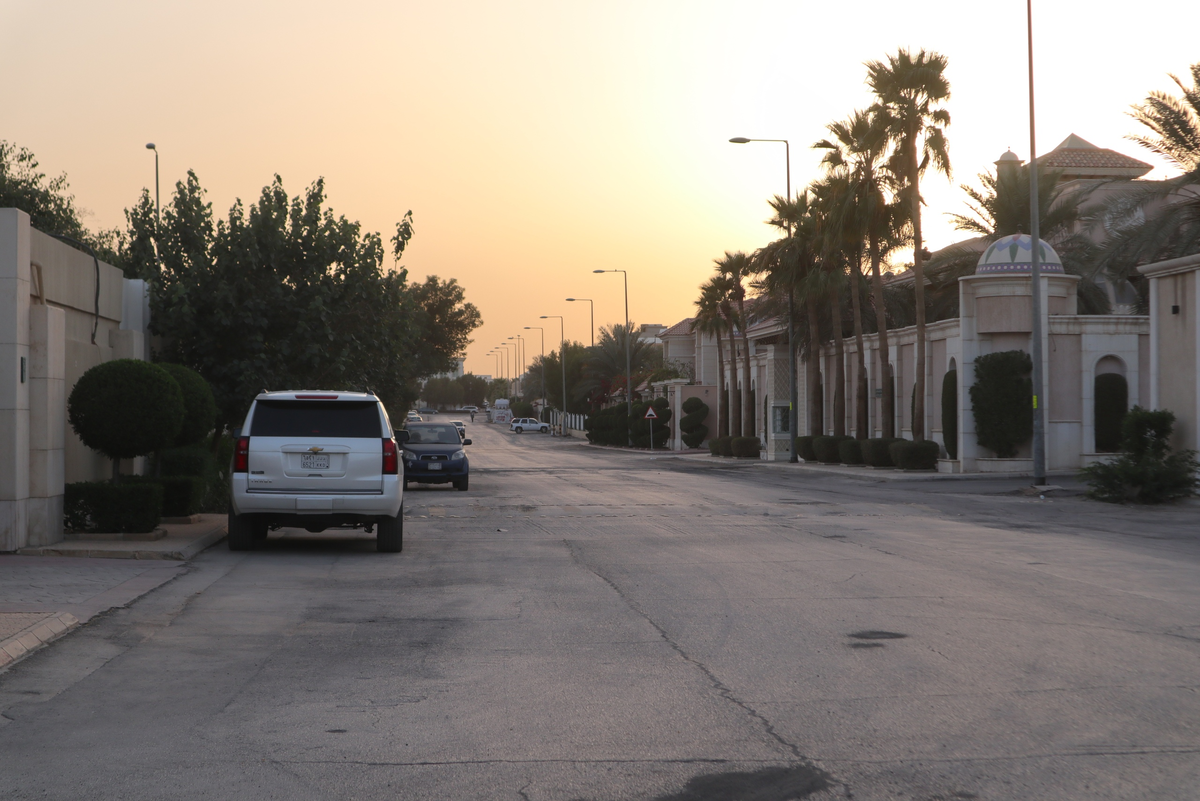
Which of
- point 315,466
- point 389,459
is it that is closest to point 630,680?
point 389,459

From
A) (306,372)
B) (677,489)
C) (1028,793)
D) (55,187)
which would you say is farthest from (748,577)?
(55,187)

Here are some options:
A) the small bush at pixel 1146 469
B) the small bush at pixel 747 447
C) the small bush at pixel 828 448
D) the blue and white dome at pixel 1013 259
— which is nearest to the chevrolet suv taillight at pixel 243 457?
the small bush at pixel 1146 469

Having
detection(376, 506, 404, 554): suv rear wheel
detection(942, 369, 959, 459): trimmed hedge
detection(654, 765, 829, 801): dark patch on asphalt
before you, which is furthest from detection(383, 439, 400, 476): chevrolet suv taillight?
detection(942, 369, 959, 459): trimmed hedge

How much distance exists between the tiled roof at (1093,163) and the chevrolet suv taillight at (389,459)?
43.0 meters

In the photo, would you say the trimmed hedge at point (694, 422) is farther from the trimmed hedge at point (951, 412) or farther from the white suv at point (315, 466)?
the white suv at point (315, 466)

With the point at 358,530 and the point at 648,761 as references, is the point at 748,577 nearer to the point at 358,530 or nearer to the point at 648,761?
the point at 648,761

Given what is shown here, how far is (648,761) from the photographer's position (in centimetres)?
526

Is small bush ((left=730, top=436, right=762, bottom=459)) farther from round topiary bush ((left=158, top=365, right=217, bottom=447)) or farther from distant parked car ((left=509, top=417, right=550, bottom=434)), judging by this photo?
distant parked car ((left=509, top=417, right=550, bottom=434))

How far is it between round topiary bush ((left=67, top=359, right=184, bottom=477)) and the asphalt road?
201cm

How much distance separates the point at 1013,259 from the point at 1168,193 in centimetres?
444

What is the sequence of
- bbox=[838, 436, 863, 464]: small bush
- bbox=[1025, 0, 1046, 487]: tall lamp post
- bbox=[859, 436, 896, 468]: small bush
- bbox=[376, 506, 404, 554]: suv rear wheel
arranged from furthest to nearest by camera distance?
bbox=[838, 436, 863, 464]: small bush
bbox=[859, 436, 896, 468]: small bush
bbox=[1025, 0, 1046, 487]: tall lamp post
bbox=[376, 506, 404, 554]: suv rear wheel

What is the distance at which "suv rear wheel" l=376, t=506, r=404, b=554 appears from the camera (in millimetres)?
13961

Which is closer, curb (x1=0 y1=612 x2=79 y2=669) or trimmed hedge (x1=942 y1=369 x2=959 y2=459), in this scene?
curb (x1=0 y1=612 x2=79 y2=669)

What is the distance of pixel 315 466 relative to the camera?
13.5 meters
